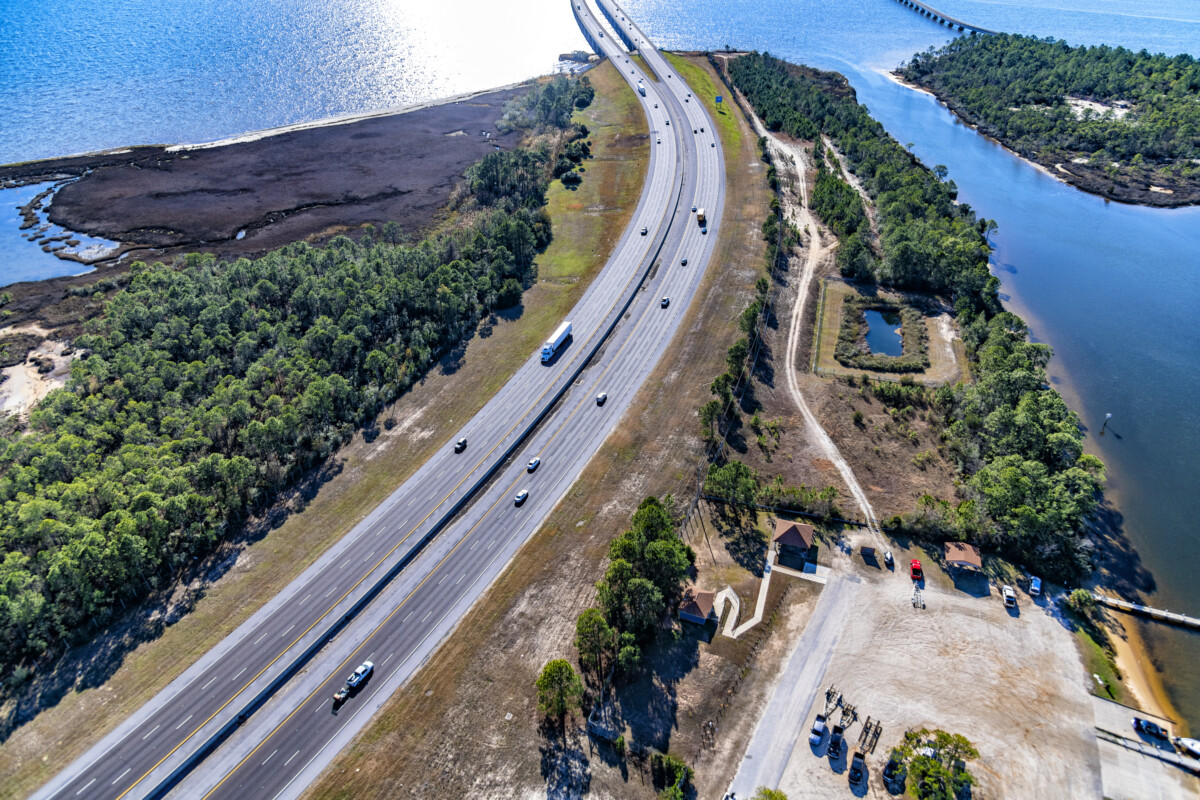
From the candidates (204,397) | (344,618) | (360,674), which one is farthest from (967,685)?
(204,397)

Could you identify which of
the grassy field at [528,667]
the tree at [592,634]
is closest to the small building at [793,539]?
the grassy field at [528,667]

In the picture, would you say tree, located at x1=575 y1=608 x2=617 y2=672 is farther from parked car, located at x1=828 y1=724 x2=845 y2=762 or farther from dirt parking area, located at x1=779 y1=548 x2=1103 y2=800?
→ parked car, located at x1=828 y1=724 x2=845 y2=762

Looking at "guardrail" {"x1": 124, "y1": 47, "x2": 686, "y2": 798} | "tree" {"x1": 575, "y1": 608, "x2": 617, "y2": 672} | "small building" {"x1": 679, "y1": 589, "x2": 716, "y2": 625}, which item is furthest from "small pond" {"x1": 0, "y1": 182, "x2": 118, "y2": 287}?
"small building" {"x1": 679, "y1": 589, "x2": 716, "y2": 625}

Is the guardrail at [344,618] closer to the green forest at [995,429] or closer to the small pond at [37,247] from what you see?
the green forest at [995,429]

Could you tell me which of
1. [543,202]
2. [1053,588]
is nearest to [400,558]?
[1053,588]

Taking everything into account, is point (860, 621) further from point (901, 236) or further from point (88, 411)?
point (88, 411)
